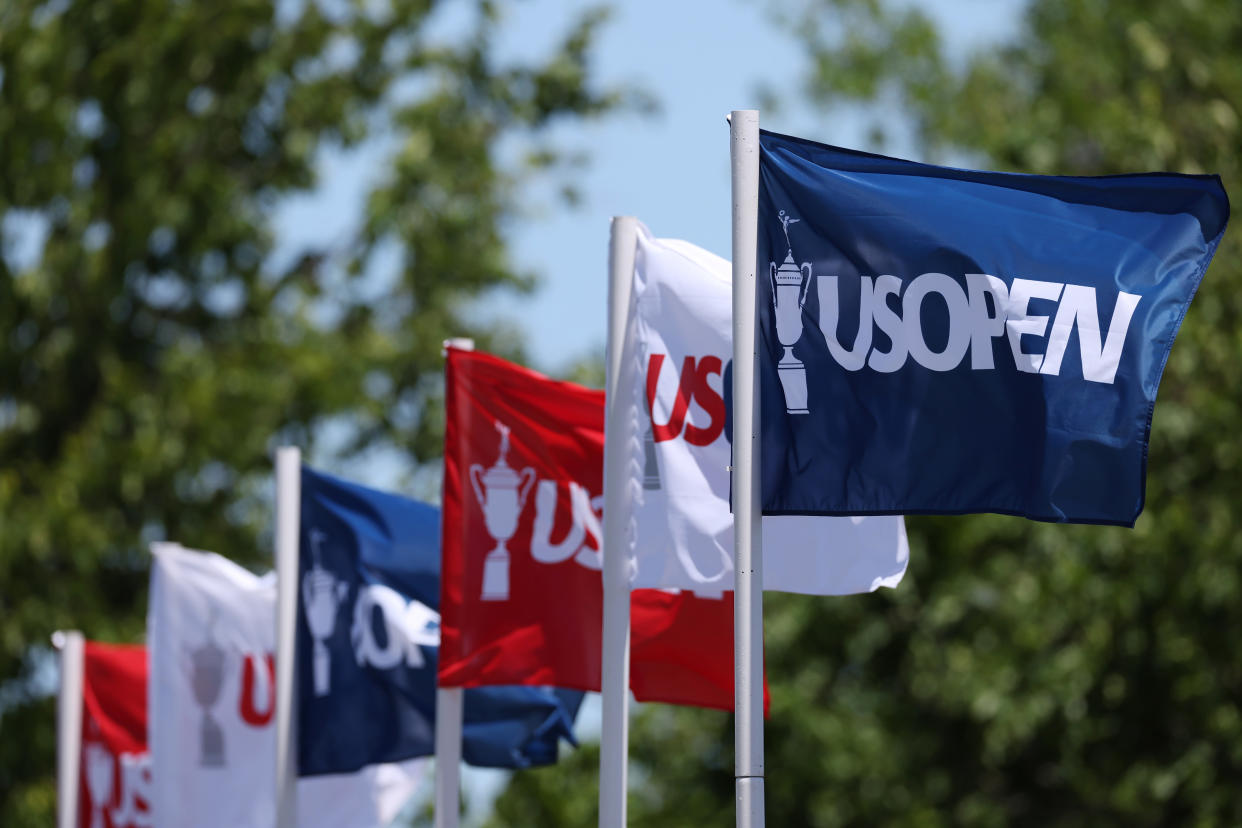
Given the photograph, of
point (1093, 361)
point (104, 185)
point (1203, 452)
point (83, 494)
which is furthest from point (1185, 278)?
point (104, 185)

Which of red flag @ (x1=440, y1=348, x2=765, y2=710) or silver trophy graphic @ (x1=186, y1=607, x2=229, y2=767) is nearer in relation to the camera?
red flag @ (x1=440, y1=348, x2=765, y2=710)

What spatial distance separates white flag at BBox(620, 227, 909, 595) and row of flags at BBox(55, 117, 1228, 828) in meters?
0.01

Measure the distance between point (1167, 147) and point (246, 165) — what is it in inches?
425

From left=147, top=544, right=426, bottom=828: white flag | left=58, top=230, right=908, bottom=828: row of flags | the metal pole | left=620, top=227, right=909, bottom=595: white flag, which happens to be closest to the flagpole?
left=620, top=227, right=909, bottom=595: white flag

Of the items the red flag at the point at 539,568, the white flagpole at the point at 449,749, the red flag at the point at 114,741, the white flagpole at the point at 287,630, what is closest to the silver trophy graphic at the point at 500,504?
the red flag at the point at 539,568

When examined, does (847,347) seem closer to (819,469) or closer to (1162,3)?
(819,469)

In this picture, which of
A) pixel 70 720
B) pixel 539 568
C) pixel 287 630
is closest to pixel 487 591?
pixel 539 568

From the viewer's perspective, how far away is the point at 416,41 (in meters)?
25.3

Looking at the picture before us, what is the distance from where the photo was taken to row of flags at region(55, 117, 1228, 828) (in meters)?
7.89

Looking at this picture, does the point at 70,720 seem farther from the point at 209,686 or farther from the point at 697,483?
the point at 697,483

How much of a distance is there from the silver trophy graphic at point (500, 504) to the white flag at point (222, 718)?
118 inches

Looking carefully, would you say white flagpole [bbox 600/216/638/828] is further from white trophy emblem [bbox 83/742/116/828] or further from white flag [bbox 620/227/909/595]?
white trophy emblem [bbox 83/742/116/828]

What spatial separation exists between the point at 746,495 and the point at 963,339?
99 cm

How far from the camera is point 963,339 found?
7941 mm
